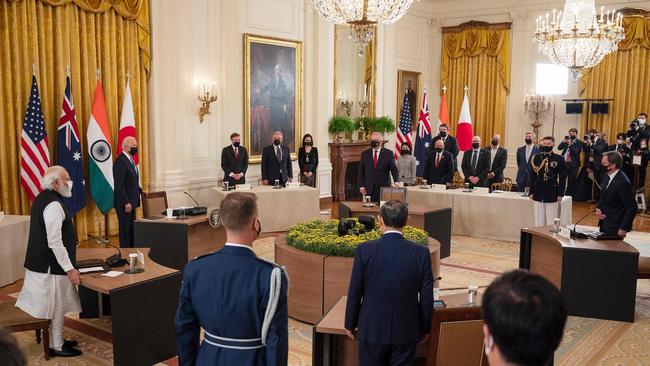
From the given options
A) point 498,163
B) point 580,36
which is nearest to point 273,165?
point 498,163

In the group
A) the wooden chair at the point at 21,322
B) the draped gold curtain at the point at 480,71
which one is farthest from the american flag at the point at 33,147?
the draped gold curtain at the point at 480,71

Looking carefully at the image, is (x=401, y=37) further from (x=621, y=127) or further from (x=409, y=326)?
(x=409, y=326)

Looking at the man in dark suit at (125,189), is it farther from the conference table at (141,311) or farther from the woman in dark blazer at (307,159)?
the woman in dark blazer at (307,159)

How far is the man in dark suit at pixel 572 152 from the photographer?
44.4 feet

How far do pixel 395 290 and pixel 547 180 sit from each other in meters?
5.91

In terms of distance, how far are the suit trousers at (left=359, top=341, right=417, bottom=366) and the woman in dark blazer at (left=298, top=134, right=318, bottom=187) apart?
8123 millimetres

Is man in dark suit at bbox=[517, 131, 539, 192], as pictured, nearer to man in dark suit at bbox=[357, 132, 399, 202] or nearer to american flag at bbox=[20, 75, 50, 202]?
man in dark suit at bbox=[357, 132, 399, 202]

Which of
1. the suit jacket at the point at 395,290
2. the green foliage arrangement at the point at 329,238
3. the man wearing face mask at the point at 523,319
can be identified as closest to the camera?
the man wearing face mask at the point at 523,319

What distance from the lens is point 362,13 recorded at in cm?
723

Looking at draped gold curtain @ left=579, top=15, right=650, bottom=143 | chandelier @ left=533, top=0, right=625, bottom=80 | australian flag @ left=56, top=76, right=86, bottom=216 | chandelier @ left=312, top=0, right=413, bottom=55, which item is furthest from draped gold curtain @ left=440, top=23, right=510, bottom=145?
australian flag @ left=56, top=76, right=86, bottom=216

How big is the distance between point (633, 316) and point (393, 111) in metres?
10.0

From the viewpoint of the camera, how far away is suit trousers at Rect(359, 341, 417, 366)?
341cm

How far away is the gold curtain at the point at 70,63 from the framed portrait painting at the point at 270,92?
90.1 inches

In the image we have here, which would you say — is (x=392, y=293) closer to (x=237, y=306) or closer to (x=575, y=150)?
(x=237, y=306)
